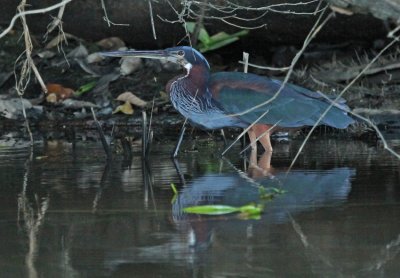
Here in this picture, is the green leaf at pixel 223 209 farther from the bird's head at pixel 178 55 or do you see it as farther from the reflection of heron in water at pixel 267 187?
the bird's head at pixel 178 55

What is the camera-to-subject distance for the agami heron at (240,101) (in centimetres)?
908

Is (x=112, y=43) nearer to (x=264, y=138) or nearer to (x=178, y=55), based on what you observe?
(x=178, y=55)

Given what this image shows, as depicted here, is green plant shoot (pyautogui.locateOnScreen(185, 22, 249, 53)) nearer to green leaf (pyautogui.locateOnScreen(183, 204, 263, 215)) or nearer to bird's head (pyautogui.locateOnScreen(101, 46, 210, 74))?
bird's head (pyautogui.locateOnScreen(101, 46, 210, 74))

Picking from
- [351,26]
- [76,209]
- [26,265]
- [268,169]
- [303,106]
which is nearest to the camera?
[26,265]

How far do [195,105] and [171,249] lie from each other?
445 cm

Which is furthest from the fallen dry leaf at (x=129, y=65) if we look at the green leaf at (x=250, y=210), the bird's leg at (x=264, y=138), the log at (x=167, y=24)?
the green leaf at (x=250, y=210)

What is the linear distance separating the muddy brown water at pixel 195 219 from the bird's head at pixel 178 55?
116 centimetres

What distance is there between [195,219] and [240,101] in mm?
3515

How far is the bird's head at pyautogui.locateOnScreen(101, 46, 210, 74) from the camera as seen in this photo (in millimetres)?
9586

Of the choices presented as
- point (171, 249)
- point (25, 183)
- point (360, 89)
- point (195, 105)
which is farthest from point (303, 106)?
point (171, 249)

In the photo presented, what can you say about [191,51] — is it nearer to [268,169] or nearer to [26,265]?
[268,169]

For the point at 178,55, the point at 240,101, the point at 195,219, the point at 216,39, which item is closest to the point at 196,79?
the point at 178,55

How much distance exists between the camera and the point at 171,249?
5.03 metres

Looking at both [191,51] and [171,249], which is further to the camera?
[191,51]
